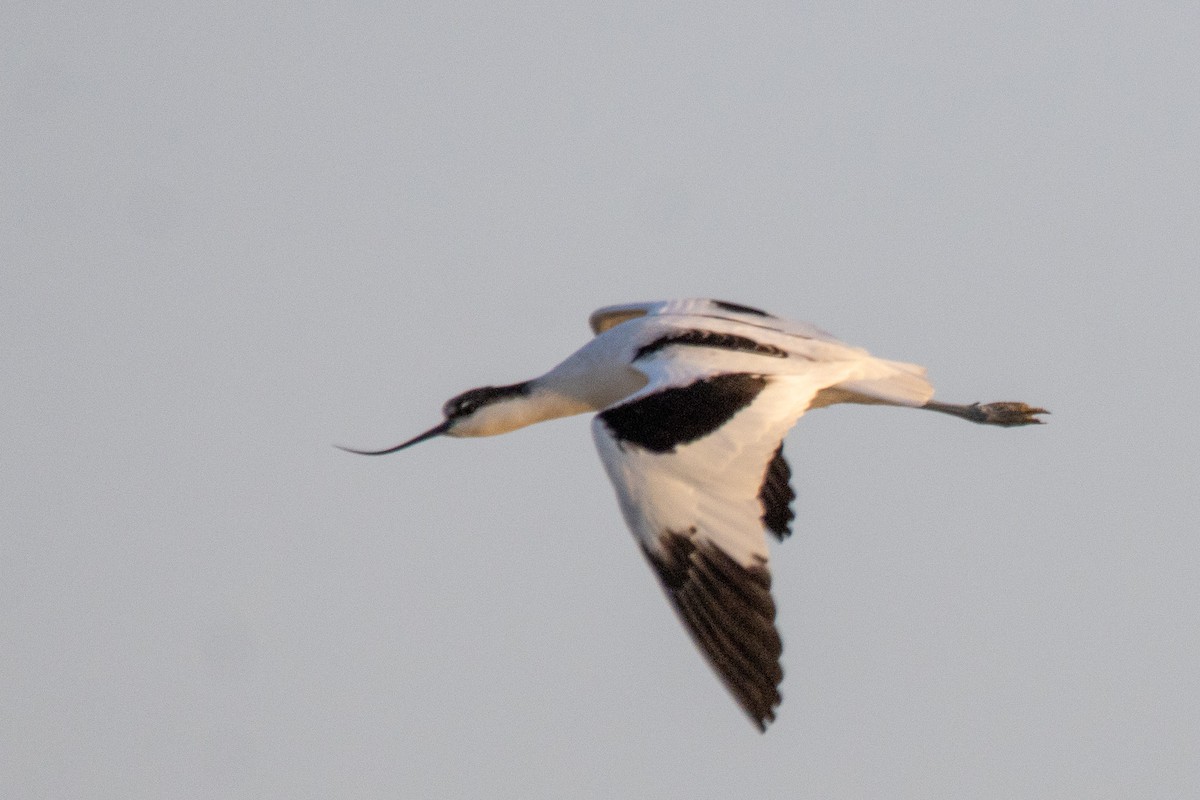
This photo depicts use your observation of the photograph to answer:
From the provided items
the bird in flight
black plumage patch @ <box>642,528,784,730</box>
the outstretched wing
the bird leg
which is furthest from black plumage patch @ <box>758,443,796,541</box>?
black plumage patch @ <box>642,528,784,730</box>

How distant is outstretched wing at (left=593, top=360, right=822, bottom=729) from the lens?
862 cm

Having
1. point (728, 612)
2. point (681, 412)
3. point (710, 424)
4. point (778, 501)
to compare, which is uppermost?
point (681, 412)

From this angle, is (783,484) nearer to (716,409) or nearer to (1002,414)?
(1002,414)

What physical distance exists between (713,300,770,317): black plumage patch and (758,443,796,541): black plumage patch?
0.87 m

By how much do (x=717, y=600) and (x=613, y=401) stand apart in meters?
3.54

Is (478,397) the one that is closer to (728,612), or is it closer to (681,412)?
(681,412)

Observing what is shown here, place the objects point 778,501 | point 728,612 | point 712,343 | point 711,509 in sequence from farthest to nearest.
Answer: point 778,501
point 712,343
point 711,509
point 728,612

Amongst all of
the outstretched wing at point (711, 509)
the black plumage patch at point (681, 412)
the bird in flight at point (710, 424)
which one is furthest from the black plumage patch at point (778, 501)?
the outstretched wing at point (711, 509)

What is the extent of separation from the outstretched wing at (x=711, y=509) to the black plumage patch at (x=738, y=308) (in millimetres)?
2876

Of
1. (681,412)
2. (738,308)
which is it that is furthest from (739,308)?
(681,412)

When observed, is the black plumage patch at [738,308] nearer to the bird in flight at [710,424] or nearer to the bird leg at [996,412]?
the bird in flight at [710,424]

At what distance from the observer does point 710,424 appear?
9.52 meters

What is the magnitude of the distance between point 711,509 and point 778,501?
3.82 meters

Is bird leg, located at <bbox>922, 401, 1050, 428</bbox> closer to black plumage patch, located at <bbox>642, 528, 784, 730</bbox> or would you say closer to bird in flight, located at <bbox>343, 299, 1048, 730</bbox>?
bird in flight, located at <bbox>343, 299, 1048, 730</bbox>
